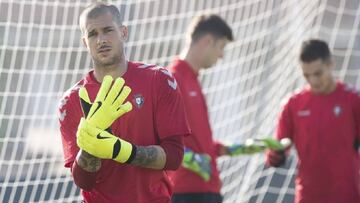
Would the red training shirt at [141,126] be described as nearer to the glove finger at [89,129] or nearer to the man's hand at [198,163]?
the glove finger at [89,129]

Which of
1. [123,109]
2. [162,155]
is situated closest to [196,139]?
[162,155]

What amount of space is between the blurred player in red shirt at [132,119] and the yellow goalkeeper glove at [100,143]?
181 millimetres

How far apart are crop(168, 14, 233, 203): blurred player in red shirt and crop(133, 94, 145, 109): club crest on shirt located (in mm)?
2060

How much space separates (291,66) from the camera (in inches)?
341

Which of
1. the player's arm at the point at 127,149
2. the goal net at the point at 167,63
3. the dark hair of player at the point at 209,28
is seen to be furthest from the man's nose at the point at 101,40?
the goal net at the point at 167,63

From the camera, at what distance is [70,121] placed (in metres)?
4.29

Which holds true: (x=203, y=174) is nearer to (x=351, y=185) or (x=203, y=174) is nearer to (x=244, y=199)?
(x=351, y=185)

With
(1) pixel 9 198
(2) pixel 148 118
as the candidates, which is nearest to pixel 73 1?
(1) pixel 9 198

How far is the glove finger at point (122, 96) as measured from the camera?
3.87 meters

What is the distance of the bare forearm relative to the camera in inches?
158

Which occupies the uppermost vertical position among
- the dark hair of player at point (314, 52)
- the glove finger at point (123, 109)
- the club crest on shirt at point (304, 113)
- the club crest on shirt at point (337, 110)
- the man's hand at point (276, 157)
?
the glove finger at point (123, 109)

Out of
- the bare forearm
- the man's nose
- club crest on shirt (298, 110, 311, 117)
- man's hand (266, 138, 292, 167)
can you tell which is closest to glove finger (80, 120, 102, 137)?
the bare forearm

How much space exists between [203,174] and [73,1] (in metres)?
2.30

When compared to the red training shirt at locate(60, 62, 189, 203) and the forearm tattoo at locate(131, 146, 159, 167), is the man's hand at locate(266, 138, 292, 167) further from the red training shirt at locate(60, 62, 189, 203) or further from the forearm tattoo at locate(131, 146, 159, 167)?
the forearm tattoo at locate(131, 146, 159, 167)
